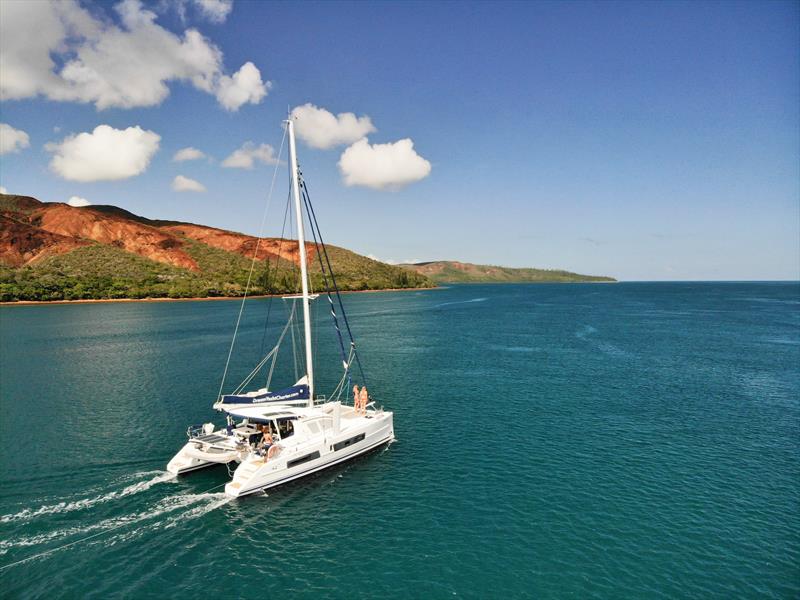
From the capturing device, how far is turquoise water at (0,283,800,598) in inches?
741

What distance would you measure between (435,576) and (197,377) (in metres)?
42.7

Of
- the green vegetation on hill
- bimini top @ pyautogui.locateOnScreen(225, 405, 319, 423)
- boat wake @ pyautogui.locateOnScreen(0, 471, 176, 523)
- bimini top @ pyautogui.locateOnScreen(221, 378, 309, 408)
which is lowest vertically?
boat wake @ pyautogui.locateOnScreen(0, 471, 176, 523)

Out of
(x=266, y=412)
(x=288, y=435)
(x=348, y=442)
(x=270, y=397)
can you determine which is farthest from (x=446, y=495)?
(x=270, y=397)

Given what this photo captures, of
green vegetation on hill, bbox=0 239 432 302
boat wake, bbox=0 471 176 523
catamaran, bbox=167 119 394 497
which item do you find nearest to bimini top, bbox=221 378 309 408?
catamaran, bbox=167 119 394 497

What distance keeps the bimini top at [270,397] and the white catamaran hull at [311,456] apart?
4.57m

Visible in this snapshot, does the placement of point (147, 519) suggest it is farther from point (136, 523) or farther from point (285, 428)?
point (285, 428)

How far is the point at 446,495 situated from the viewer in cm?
2552

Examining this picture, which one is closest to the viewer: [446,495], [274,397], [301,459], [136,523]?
[136,523]

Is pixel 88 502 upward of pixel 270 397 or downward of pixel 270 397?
downward

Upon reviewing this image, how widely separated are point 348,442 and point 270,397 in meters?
6.73

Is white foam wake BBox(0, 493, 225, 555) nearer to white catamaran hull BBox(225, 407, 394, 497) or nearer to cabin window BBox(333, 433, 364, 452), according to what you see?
white catamaran hull BBox(225, 407, 394, 497)

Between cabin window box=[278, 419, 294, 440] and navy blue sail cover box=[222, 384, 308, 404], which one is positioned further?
navy blue sail cover box=[222, 384, 308, 404]

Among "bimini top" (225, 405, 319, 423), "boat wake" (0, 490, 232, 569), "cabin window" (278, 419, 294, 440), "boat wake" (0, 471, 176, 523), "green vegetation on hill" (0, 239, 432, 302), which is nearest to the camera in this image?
"boat wake" (0, 490, 232, 569)

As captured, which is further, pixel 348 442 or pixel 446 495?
pixel 348 442
